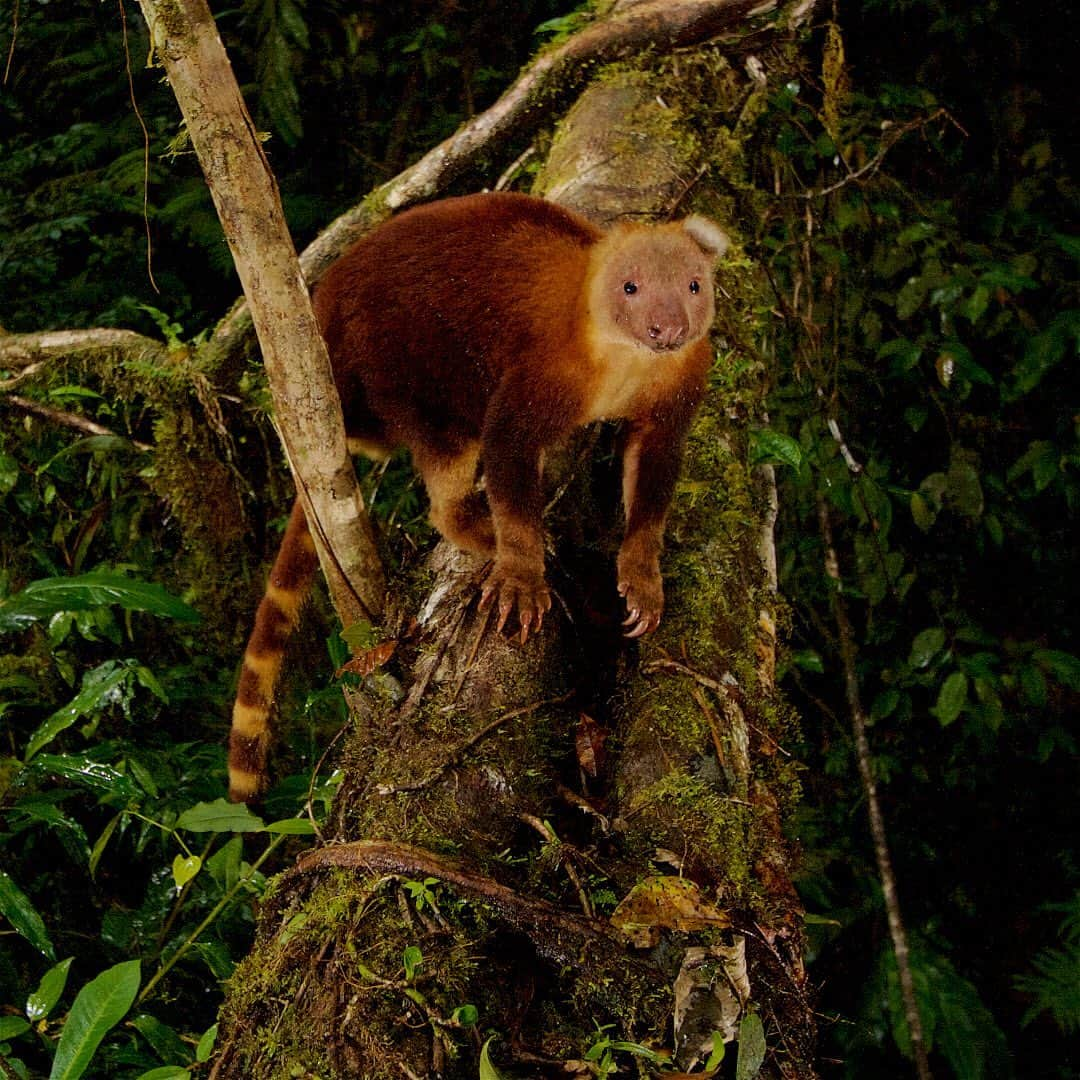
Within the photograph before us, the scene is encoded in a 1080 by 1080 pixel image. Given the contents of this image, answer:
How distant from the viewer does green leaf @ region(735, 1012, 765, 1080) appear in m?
1.65

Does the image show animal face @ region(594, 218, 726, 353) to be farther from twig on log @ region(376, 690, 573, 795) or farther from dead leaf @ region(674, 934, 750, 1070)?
dead leaf @ region(674, 934, 750, 1070)

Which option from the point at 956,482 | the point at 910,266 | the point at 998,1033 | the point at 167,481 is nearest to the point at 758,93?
the point at 910,266

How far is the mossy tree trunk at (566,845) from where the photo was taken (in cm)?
174

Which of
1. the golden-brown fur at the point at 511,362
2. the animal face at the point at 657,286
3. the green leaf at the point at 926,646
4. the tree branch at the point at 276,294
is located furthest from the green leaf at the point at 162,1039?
the green leaf at the point at 926,646

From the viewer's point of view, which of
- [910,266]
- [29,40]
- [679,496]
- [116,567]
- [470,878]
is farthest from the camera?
[29,40]

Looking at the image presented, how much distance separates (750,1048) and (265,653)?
5.26 feet

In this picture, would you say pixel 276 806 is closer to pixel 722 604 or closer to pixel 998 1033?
pixel 722 604

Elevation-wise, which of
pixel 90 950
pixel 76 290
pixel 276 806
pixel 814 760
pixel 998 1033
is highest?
pixel 76 290

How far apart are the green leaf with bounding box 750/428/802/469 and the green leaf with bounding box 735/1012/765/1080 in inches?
58.5

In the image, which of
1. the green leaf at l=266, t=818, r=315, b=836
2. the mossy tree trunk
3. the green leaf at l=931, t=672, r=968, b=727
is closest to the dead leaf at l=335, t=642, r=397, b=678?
the mossy tree trunk

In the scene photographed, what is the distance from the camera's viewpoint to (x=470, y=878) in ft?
6.07

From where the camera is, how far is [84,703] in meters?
2.58

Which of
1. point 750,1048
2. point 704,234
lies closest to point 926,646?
point 704,234

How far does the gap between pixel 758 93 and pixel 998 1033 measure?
3467 mm
